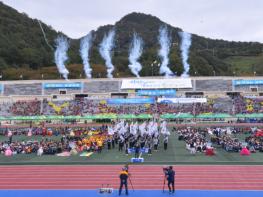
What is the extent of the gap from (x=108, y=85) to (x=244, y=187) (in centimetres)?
5269

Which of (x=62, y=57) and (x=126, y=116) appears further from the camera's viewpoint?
(x=62, y=57)

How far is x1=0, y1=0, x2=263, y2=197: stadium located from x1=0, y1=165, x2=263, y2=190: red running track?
5cm

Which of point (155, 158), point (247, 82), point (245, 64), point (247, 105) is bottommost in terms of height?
point (155, 158)

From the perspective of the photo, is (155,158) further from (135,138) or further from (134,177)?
(134,177)

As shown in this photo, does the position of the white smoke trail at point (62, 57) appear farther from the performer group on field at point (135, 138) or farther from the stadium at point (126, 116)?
the performer group on field at point (135, 138)

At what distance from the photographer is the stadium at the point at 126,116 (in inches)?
697

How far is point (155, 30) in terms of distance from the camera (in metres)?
150

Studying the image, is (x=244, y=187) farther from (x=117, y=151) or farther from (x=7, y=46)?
(x=7, y=46)

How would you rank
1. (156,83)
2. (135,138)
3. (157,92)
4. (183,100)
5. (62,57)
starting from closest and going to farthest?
1. (135,138)
2. (183,100)
3. (157,92)
4. (156,83)
5. (62,57)

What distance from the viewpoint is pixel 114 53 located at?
116000mm

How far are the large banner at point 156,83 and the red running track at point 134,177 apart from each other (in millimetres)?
45590

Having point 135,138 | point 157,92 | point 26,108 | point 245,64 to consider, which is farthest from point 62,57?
point 135,138

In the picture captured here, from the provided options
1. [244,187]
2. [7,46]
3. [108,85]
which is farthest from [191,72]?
[244,187]

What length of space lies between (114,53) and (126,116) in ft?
218
